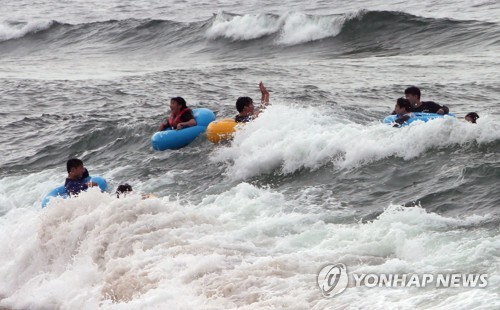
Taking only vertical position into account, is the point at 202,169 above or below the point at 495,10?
below

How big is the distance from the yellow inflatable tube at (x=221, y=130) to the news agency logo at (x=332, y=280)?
637 cm

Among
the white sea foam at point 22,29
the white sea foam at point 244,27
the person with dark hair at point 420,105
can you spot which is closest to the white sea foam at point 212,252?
the person with dark hair at point 420,105

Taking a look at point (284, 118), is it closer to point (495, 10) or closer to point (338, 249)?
point (338, 249)

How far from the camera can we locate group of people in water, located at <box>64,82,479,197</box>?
11.6m

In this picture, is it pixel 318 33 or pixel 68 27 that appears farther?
pixel 68 27

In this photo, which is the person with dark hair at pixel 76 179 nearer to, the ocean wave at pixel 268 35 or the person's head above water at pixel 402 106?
the person's head above water at pixel 402 106

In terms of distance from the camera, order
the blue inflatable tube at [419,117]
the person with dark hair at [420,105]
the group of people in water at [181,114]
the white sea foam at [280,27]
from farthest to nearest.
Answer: the white sea foam at [280,27]
the group of people in water at [181,114]
the person with dark hair at [420,105]
the blue inflatable tube at [419,117]

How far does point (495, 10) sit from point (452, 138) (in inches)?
614

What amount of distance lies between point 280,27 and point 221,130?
1474cm

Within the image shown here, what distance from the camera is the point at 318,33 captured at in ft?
87.6

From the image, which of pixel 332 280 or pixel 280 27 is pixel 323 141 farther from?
pixel 280 27

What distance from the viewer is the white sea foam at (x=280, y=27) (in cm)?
2666

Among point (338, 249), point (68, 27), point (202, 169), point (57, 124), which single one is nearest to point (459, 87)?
point (202, 169)

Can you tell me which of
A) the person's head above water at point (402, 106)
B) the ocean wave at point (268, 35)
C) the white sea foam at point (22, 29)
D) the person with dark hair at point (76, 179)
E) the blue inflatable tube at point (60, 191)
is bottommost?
the blue inflatable tube at point (60, 191)
